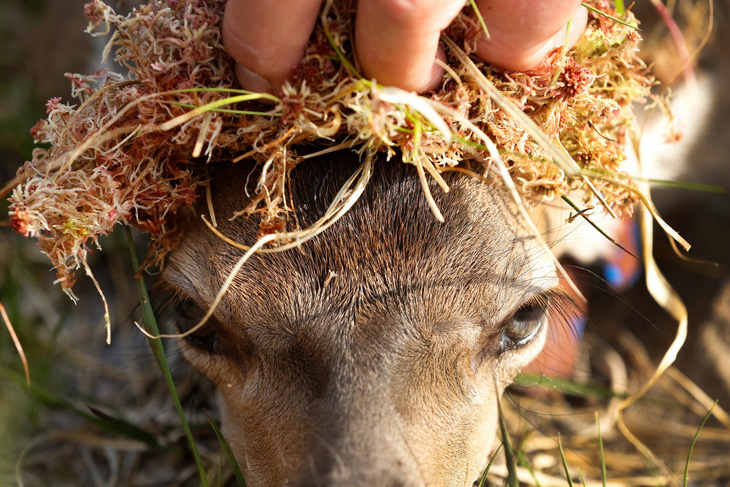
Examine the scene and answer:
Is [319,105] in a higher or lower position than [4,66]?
higher

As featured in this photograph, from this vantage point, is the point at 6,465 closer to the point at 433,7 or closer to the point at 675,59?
the point at 433,7

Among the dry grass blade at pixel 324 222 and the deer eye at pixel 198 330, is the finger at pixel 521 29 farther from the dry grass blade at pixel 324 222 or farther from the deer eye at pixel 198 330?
the deer eye at pixel 198 330

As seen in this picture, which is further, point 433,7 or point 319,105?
point 319,105

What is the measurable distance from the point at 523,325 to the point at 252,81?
109 centimetres

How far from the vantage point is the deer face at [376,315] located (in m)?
1.70

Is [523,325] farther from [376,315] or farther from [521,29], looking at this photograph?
[521,29]

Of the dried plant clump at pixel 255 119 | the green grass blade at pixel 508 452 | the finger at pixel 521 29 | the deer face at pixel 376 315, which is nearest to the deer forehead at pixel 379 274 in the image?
the deer face at pixel 376 315

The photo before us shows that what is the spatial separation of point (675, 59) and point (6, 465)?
3.45m

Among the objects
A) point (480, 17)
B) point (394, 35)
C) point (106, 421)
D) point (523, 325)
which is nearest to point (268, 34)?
point (394, 35)

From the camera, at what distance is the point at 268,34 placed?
58.6 inches

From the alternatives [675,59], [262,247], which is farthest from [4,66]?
[675,59]

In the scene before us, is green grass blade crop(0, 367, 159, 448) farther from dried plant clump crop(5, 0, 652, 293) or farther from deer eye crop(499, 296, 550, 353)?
deer eye crop(499, 296, 550, 353)

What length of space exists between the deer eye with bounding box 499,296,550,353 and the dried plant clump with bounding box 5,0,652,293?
0.36 metres

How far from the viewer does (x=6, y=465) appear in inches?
105
